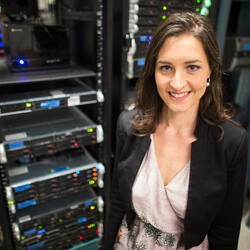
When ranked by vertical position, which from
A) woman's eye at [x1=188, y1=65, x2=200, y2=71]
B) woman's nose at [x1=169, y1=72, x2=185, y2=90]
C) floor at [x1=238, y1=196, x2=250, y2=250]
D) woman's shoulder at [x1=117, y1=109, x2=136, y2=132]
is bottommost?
floor at [x1=238, y1=196, x2=250, y2=250]

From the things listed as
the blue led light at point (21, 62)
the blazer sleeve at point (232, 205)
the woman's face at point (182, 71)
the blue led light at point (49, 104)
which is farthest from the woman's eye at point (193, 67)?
the blue led light at point (21, 62)

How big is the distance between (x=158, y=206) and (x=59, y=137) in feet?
2.03

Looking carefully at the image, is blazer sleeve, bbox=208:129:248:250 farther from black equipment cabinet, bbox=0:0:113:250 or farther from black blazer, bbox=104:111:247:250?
black equipment cabinet, bbox=0:0:113:250

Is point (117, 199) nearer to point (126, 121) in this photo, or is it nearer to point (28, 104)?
point (126, 121)

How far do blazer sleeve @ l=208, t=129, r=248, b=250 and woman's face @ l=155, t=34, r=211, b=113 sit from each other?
9.3 inches

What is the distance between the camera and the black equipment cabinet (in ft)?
4.05

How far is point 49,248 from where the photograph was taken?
1522 millimetres

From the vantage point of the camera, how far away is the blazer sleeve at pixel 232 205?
930 millimetres

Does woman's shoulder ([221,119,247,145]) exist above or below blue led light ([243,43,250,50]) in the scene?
below

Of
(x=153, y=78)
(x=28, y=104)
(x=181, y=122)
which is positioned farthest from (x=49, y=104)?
(x=181, y=122)

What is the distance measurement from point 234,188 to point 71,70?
949 millimetres

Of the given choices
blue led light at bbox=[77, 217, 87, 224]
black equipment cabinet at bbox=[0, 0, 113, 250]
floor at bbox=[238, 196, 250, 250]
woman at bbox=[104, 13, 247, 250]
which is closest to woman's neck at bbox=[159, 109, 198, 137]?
woman at bbox=[104, 13, 247, 250]

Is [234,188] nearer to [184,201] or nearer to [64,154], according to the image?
[184,201]

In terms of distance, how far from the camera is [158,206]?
1.00 meters
